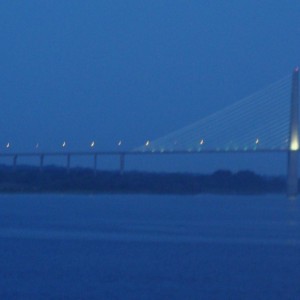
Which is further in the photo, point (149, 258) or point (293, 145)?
point (293, 145)

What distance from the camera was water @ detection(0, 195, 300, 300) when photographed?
8.74 metres

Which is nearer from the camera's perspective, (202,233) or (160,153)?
(202,233)

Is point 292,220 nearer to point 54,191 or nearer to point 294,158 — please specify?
point 294,158

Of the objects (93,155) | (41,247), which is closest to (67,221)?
(41,247)

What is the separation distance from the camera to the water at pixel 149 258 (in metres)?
8.74

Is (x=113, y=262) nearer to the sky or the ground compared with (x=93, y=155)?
→ nearer to the ground

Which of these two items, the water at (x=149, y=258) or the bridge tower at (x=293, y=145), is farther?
the bridge tower at (x=293, y=145)

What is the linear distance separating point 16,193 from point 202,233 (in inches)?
856

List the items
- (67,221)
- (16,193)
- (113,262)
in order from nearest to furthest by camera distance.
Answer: (113,262)
(67,221)
(16,193)

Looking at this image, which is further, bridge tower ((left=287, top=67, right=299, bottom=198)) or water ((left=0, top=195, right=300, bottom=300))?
bridge tower ((left=287, top=67, right=299, bottom=198))

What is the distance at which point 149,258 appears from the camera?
11625 mm

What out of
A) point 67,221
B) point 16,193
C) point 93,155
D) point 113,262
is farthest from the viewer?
point 16,193

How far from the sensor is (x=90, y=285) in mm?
9008

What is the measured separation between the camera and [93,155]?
2850 cm
